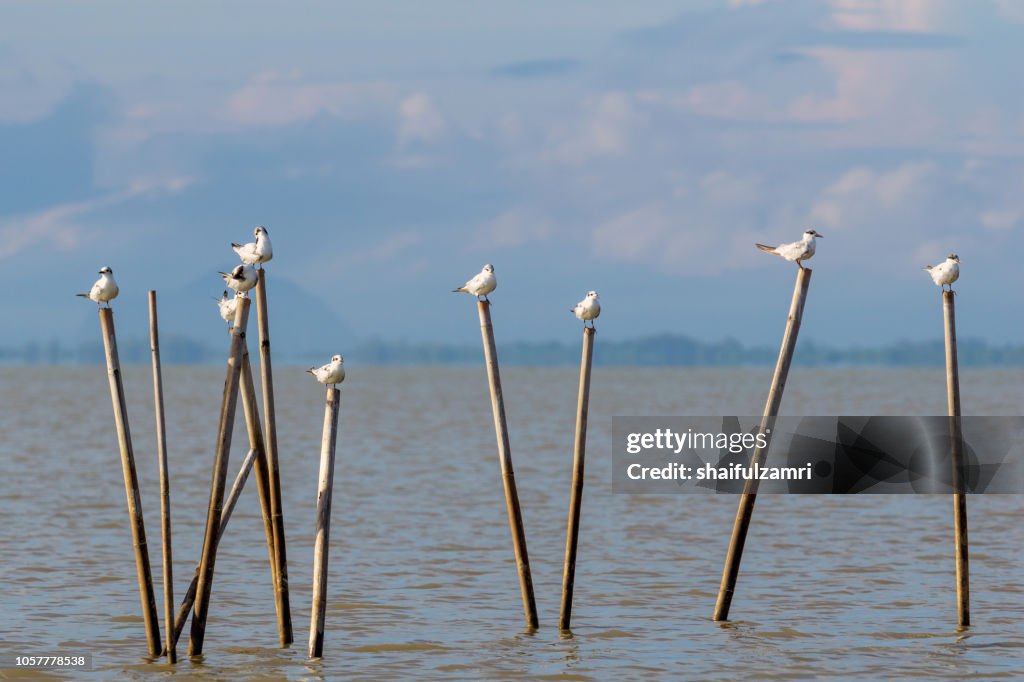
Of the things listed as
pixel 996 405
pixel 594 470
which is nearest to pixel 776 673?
pixel 594 470

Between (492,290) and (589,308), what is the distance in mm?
1227

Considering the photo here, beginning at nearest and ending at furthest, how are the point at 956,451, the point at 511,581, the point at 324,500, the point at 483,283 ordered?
the point at 324,500
the point at 483,283
the point at 956,451
the point at 511,581

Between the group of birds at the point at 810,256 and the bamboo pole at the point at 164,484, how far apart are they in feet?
22.7

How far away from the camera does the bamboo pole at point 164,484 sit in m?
15.4

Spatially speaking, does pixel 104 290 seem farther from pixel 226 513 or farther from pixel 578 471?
pixel 578 471

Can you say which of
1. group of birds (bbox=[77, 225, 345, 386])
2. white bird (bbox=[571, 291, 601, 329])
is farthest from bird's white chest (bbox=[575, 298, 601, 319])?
group of birds (bbox=[77, 225, 345, 386])

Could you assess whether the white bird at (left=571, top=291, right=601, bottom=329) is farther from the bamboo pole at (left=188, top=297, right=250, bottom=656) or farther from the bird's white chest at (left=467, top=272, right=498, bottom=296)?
the bamboo pole at (left=188, top=297, right=250, bottom=656)

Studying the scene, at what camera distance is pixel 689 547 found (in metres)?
26.5

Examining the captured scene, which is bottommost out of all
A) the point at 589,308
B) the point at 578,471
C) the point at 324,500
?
the point at 324,500

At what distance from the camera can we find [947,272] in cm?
1761

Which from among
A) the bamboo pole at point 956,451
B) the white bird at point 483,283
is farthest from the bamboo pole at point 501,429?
the bamboo pole at point 956,451

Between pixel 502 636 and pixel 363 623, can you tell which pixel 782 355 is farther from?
pixel 363 623

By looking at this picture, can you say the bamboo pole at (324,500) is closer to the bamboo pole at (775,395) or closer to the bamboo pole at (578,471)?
the bamboo pole at (578,471)

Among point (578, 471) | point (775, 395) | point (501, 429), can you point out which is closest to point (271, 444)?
point (501, 429)
